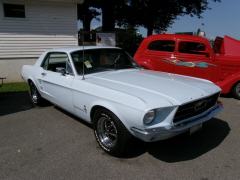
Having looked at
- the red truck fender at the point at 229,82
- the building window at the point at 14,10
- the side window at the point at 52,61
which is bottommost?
the red truck fender at the point at 229,82

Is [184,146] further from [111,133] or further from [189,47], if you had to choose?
[189,47]

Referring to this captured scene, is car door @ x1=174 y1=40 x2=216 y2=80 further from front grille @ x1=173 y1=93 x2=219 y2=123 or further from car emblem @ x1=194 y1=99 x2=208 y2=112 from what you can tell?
car emblem @ x1=194 y1=99 x2=208 y2=112

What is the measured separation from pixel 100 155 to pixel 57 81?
1733mm

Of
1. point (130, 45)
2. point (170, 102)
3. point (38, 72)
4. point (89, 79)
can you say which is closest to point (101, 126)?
point (89, 79)

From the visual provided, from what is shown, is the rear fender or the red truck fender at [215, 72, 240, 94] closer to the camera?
the red truck fender at [215, 72, 240, 94]

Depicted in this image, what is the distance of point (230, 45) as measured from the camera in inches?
271

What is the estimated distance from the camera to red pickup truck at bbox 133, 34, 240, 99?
6.34 m

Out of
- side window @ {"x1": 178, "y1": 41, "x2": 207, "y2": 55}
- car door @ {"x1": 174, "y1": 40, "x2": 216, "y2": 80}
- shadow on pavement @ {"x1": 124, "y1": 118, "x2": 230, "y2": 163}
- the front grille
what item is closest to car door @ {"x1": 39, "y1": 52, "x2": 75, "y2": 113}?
shadow on pavement @ {"x1": 124, "y1": 118, "x2": 230, "y2": 163}

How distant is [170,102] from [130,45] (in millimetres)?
11046

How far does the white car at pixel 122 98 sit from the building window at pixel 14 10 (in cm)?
569

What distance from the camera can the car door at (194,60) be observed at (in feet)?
21.2

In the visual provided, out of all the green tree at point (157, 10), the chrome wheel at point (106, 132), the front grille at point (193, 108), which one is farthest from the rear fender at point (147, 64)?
the green tree at point (157, 10)

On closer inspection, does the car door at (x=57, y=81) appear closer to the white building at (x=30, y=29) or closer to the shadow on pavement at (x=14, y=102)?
the shadow on pavement at (x=14, y=102)

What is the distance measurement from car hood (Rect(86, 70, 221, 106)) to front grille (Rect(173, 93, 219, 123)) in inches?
3.6
